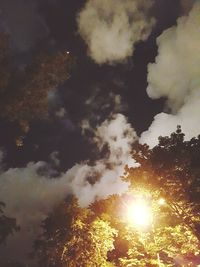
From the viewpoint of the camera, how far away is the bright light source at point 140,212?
26016 mm

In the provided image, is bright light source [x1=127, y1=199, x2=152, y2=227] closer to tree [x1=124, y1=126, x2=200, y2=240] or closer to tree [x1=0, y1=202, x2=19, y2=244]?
tree [x1=124, y1=126, x2=200, y2=240]

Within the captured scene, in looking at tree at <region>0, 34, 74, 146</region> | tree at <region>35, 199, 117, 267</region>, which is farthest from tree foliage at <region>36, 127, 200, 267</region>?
tree at <region>0, 34, 74, 146</region>

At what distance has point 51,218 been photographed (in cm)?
3191

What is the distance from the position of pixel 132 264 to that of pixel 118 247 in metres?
17.9

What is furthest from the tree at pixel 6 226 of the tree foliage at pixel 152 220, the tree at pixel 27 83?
the tree foliage at pixel 152 220

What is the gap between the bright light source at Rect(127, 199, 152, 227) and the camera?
26016 mm

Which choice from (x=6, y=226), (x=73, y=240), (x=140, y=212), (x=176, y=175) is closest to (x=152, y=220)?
(x=140, y=212)

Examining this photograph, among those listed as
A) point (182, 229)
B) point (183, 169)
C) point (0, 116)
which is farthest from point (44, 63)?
point (182, 229)

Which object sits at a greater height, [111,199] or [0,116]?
[111,199]

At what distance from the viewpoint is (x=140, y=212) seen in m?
26.0

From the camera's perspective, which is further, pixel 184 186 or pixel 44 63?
pixel 184 186

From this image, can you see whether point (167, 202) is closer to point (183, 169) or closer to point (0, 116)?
point (183, 169)

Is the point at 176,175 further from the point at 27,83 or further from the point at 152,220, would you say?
the point at 27,83

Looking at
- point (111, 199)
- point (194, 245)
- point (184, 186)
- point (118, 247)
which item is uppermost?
point (111, 199)
